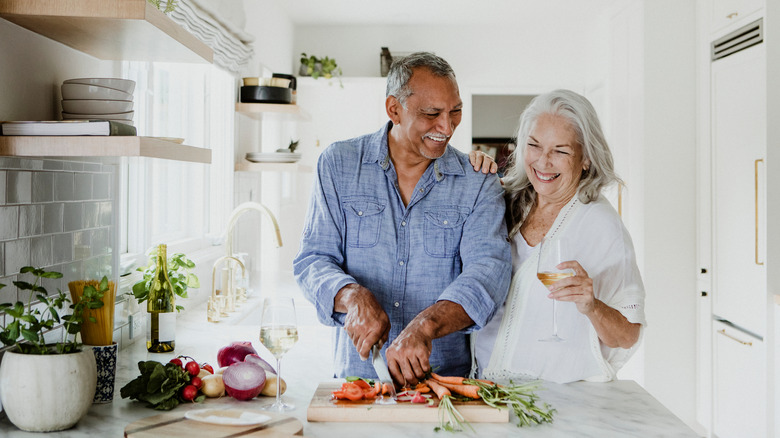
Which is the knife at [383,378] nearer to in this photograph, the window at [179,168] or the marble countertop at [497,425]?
the marble countertop at [497,425]

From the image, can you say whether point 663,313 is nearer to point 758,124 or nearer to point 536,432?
point 758,124

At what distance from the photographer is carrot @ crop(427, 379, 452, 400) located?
137cm

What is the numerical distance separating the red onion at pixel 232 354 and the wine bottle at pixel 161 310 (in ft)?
1.64

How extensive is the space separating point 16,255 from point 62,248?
207 millimetres

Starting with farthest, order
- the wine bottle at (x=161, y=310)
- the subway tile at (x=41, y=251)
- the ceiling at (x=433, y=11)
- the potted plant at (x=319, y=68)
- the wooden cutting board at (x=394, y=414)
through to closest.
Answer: the potted plant at (x=319, y=68) < the ceiling at (x=433, y=11) < the wine bottle at (x=161, y=310) < the subway tile at (x=41, y=251) < the wooden cutting board at (x=394, y=414)

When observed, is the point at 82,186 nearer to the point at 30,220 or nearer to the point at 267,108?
the point at 30,220

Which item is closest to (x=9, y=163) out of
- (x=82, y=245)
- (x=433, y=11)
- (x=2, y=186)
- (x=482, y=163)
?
(x=2, y=186)

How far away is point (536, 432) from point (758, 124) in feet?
8.41

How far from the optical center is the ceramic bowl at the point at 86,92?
1.58 metres

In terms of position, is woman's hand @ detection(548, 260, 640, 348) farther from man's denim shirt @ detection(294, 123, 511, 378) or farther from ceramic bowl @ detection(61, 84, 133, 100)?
ceramic bowl @ detection(61, 84, 133, 100)

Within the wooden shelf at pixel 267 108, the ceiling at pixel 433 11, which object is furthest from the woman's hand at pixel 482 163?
the ceiling at pixel 433 11

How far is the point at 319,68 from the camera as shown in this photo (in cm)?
589

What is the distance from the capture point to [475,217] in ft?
6.14

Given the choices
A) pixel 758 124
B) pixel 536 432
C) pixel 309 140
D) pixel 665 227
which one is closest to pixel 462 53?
pixel 309 140
